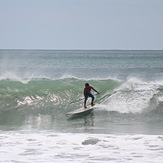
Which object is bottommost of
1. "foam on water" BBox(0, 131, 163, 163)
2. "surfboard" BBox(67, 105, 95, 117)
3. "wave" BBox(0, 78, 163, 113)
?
"foam on water" BBox(0, 131, 163, 163)

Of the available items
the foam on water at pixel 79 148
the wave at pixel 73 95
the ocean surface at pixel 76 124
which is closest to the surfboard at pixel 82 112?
the ocean surface at pixel 76 124

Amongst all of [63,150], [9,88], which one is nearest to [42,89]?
[9,88]

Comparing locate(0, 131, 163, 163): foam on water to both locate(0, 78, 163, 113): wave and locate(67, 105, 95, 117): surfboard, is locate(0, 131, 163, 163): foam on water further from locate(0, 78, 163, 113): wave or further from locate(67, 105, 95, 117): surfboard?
locate(0, 78, 163, 113): wave

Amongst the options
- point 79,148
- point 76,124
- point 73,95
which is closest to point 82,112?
point 76,124

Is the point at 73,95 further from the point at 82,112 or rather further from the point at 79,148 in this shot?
the point at 79,148

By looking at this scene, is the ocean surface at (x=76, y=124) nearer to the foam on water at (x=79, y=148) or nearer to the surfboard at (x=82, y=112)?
the foam on water at (x=79, y=148)

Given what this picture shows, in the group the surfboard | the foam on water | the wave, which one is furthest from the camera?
the wave

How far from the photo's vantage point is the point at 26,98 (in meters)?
22.4

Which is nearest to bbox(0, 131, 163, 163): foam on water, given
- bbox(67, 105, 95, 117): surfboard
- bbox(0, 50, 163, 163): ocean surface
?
bbox(0, 50, 163, 163): ocean surface

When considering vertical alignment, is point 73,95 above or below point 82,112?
above

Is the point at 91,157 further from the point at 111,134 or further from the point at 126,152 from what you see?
the point at 111,134

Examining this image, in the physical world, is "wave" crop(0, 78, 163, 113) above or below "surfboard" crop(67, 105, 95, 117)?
above

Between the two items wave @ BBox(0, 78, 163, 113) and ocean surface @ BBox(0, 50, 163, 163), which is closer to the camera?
ocean surface @ BBox(0, 50, 163, 163)

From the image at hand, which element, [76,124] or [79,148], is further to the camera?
[76,124]
